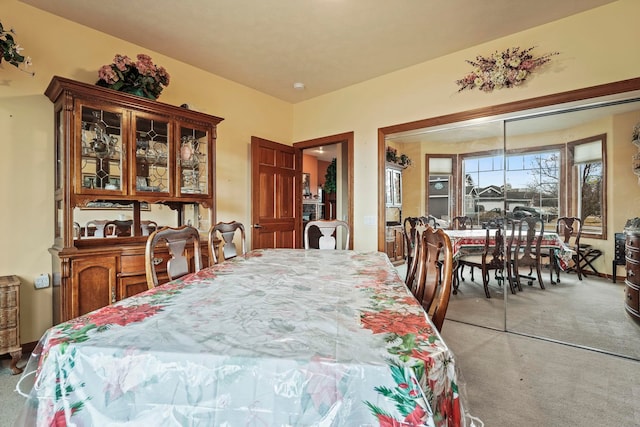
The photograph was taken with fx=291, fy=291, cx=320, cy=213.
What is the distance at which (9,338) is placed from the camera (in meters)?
2.10

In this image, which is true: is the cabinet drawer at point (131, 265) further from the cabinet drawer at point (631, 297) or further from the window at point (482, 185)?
the cabinet drawer at point (631, 297)

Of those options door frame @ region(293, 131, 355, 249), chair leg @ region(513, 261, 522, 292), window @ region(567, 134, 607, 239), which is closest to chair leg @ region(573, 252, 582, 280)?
window @ region(567, 134, 607, 239)

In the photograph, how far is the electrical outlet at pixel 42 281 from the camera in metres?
2.42

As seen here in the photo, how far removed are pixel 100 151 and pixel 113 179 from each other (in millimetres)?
248

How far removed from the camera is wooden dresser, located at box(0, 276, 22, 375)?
2.07 meters

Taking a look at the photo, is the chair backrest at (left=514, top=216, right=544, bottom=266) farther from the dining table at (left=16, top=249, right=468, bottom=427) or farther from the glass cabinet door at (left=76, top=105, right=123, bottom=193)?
the glass cabinet door at (left=76, top=105, right=123, bottom=193)

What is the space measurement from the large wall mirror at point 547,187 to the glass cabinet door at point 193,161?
2.19 m

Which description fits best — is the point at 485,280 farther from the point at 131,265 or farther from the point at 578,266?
the point at 131,265

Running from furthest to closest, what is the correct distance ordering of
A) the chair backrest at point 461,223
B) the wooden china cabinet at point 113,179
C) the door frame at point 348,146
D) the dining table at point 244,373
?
the door frame at point 348,146
the chair backrest at point 461,223
the wooden china cabinet at point 113,179
the dining table at point 244,373

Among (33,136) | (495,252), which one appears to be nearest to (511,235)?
(495,252)

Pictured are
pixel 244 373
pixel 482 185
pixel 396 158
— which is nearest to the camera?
pixel 244 373

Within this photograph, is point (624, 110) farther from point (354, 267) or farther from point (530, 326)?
point (354, 267)

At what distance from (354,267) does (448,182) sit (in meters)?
2.22

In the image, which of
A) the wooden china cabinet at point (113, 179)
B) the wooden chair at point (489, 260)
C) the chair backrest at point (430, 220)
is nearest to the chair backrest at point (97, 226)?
the wooden china cabinet at point (113, 179)
